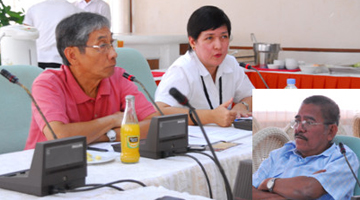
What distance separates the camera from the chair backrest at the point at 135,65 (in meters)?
2.56

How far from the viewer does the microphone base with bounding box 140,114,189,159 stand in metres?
1.44

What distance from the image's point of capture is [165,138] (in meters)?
1.46

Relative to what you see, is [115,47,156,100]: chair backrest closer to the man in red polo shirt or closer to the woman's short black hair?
the woman's short black hair

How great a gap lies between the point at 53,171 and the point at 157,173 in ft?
0.93

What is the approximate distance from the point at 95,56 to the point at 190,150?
57cm

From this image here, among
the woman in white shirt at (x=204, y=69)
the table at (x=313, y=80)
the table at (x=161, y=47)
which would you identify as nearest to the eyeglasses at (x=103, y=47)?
the woman in white shirt at (x=204, y=69)

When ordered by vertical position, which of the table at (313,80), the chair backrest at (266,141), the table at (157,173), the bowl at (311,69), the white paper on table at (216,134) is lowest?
the table at (313,80)

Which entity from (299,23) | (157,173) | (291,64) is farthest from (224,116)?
(299,23)

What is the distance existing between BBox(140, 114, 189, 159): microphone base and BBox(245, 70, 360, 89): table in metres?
2.34

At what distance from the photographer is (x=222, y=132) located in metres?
1.93

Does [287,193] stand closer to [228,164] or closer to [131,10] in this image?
[228,164]

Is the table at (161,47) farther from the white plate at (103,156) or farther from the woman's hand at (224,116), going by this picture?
the white plate at (103,156)

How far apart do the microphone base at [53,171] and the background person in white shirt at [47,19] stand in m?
2.80

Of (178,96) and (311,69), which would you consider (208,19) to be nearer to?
(178,96)
